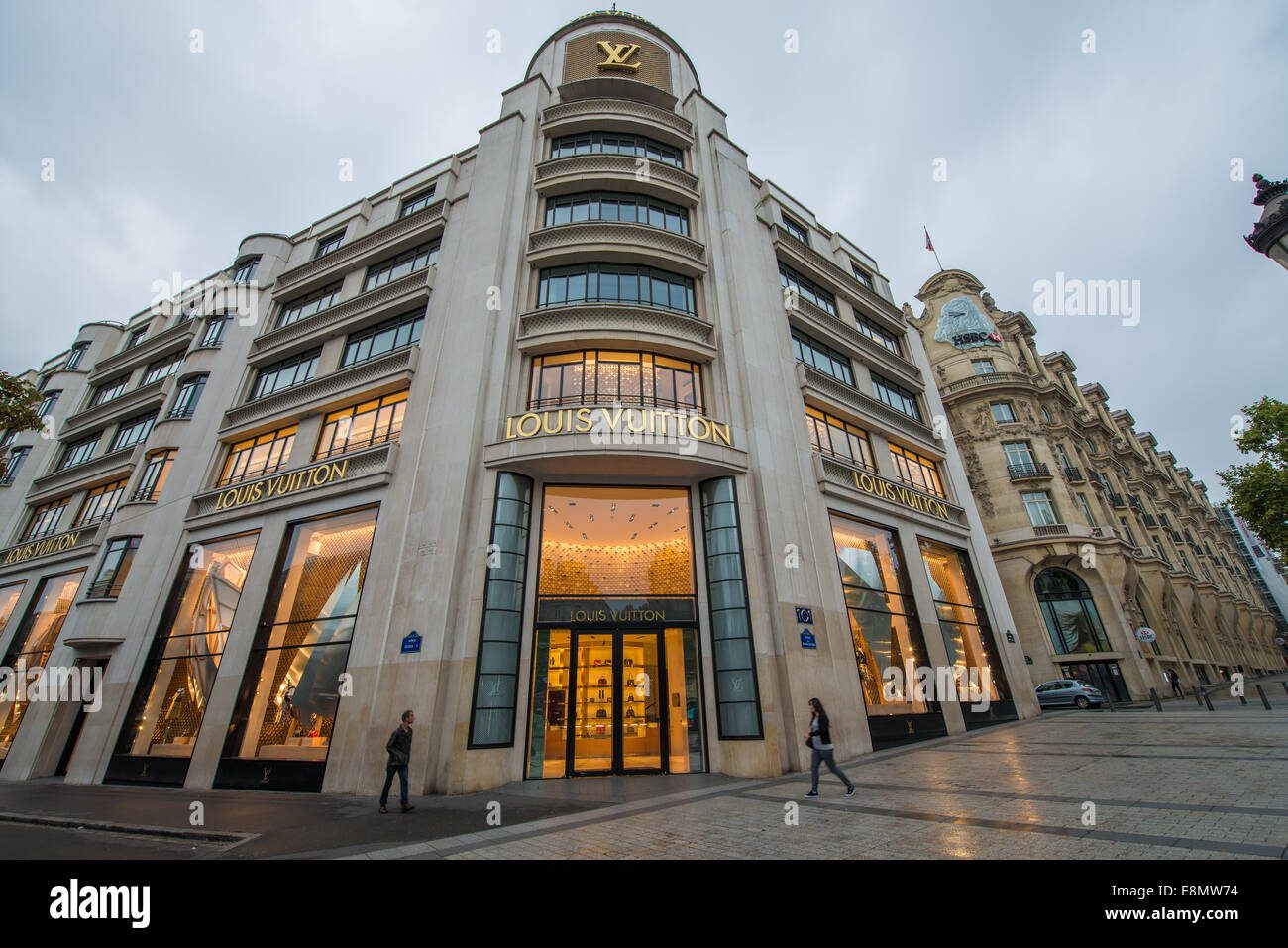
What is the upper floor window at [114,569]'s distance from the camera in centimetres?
1878

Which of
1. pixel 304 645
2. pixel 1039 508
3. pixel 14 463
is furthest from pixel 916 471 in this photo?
pixel 14 463

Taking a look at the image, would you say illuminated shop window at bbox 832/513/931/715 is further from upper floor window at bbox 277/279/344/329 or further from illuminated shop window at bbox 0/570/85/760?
illuminated shop window at bbox 0/570/85/760

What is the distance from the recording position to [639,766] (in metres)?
13.2

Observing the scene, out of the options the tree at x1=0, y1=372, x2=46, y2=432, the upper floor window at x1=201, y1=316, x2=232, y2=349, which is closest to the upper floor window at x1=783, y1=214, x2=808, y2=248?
the upper floor window at x1=201, y1=316, x2=232, y2=349

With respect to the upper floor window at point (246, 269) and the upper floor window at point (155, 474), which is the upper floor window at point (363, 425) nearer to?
the upper floor window at point (155, 474)

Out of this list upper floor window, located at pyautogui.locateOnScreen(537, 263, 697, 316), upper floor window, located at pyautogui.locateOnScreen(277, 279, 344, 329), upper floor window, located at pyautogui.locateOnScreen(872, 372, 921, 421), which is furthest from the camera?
upper floor window, located at pyautogui.locateOnScreen(872, 372, 921, 421)

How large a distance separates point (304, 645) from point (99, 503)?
749 inches

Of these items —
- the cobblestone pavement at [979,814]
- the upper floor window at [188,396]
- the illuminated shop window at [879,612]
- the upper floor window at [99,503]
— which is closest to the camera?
the cobblestone pavement at [979,814]

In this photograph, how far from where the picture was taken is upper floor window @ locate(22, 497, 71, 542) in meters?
25.8

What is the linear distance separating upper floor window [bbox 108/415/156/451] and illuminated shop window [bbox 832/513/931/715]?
32452mm

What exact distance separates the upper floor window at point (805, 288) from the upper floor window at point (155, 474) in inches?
1053

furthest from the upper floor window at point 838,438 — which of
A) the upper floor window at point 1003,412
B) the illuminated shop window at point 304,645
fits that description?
the upper floor window at point 1003,412
